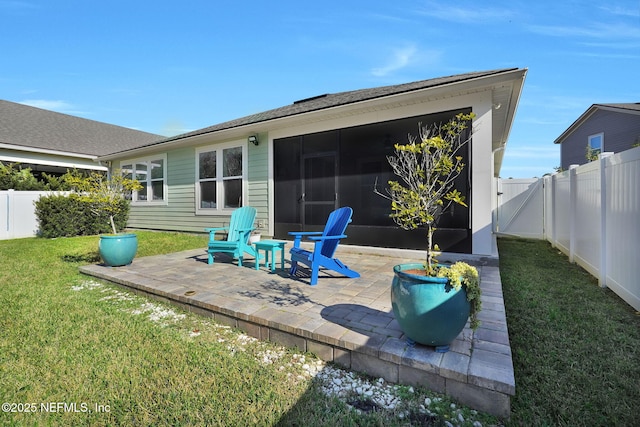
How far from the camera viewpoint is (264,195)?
726 cm

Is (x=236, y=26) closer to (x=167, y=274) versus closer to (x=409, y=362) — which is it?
(x=167, y=274)

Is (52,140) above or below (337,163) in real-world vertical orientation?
above

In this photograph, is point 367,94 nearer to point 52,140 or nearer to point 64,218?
point 64,218

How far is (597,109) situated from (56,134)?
2333 centimetres

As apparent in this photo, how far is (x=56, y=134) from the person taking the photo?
12.3m

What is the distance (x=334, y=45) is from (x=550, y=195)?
6.37 m

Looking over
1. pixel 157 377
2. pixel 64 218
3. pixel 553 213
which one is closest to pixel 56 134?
pixel 64 218

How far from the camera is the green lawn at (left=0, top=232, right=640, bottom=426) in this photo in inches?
62.8

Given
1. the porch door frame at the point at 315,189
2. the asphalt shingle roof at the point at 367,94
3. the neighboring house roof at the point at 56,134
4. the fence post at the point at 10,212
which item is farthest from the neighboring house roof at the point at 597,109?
the fence post at the point at 10,212

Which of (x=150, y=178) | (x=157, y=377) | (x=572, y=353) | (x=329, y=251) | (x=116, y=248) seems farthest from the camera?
(x=150, y=178)

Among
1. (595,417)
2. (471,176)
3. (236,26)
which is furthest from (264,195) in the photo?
(595,417)

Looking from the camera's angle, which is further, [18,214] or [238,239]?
[18,214]

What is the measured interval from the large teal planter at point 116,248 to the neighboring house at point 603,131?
15.1 m

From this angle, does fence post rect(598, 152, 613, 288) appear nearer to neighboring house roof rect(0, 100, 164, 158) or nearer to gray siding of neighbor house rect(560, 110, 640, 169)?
gray siding of neighbor house rect(560, 110, 640, 169)
